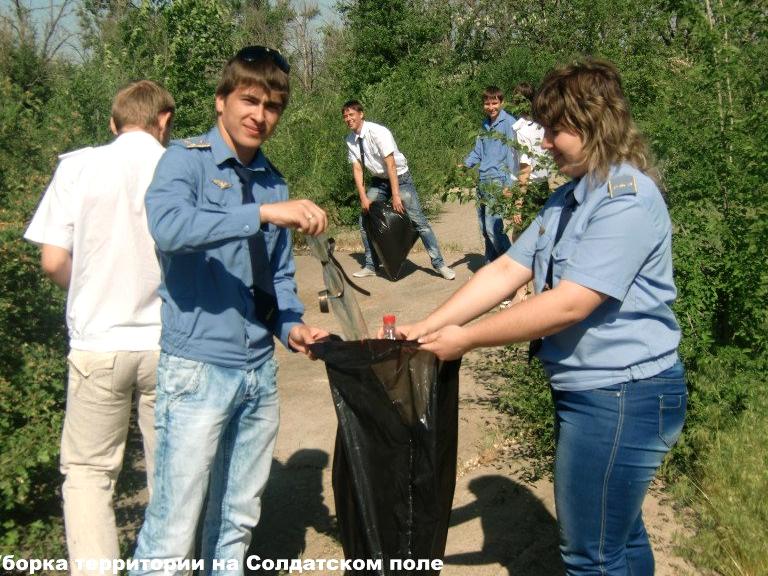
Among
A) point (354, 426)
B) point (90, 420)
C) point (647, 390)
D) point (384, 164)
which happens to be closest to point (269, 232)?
point (354, 426)

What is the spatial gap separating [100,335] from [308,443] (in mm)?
2224

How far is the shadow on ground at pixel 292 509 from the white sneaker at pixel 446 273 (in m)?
4.46

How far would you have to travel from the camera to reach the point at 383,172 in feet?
29.9

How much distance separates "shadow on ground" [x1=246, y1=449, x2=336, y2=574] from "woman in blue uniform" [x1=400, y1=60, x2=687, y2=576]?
1653 millimetres

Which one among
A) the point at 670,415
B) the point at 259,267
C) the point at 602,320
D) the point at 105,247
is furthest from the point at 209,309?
the point at 670,415

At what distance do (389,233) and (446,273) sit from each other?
0.77 m

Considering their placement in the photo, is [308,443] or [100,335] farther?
[308,443]

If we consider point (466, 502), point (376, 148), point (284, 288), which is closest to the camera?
point (284, 288)

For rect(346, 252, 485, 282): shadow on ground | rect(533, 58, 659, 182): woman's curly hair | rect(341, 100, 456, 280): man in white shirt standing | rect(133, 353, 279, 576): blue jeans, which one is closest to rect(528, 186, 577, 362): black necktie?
rect(533, 58, 659, 182): woman's curly hair

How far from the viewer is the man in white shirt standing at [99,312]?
3.16m

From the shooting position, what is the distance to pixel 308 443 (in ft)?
17.0

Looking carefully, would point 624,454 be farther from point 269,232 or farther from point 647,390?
point 269,232

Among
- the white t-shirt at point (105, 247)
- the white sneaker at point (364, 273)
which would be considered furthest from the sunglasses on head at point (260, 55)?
the white sneaker at point (364, 273)

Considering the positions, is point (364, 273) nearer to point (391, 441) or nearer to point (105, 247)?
point (105, 247)
